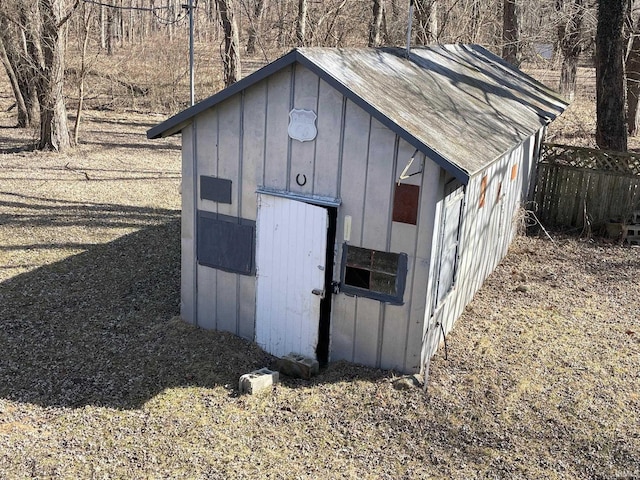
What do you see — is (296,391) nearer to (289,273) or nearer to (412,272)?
(289,273)

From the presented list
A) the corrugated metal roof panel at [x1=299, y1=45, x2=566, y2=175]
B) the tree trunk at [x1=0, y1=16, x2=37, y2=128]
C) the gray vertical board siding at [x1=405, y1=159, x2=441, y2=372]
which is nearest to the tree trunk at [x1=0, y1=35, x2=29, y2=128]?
the tree trunk at [x1=0, y1=16, x2=37, y2=128]

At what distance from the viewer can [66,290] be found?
9.46 meters

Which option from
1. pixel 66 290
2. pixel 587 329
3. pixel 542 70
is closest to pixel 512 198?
pixel 587 329

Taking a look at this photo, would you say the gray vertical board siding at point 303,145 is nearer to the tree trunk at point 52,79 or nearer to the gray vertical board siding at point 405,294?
the gray vertical board siding at point 405,294

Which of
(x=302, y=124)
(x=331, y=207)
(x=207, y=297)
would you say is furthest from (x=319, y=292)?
(x=302, y=124)

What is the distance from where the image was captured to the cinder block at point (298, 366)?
23.2ft

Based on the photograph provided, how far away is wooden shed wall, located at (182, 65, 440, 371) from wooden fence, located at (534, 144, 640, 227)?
732 centimetres

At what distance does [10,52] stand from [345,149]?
16016mm

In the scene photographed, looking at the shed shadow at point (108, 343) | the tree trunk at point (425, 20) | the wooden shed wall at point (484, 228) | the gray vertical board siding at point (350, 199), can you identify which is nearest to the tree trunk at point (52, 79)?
the shed shadow at point (108, 343)

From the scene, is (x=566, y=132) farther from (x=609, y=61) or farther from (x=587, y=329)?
(x=587, y=329)

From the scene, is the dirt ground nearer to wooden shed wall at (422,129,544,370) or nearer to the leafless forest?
wooden shed wall at (422,129,544,370)

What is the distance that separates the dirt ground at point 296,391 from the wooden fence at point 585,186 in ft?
6.67

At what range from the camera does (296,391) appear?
6.76 m

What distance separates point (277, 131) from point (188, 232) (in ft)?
5.84
